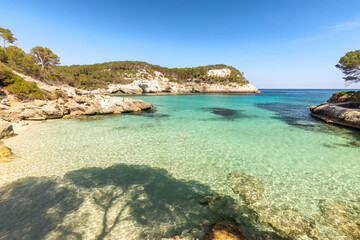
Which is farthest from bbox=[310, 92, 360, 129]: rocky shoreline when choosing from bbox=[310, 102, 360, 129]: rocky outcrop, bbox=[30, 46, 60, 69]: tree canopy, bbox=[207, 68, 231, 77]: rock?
bbox=[207, 68, 231, 77]: rock

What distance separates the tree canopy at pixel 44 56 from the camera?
4183cm

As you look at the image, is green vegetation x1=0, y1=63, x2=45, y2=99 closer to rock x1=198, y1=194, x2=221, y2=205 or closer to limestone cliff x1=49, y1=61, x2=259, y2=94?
rock x1=198, y1=194, x2=221, y2=205

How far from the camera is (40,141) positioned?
9945mm

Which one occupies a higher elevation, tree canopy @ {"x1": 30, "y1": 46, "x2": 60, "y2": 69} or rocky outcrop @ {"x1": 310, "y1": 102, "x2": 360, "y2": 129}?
tree canopy @ {"x1": 30, "y1": 46, "x2": 60, "y2": 69}

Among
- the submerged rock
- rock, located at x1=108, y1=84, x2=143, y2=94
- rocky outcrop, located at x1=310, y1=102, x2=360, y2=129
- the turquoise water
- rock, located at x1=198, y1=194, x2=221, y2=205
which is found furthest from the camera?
rock, located at x1=108, y1=84, x2=143, y2=94

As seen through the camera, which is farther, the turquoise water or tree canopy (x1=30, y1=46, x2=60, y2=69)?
tree canopy (x1=30, y1=46, x2=60, y2=69)

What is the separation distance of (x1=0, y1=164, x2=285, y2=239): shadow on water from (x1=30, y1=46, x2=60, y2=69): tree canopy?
51.9m

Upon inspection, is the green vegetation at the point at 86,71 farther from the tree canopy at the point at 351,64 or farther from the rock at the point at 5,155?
the tree canopy at the point at 351,64

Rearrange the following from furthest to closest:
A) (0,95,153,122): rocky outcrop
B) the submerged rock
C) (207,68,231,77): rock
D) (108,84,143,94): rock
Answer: (207,68,231,77): rock < (108,84,143,94): rock < the submerged rock < (0,95,153,122): rocky outcrop

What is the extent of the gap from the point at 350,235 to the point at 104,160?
31.0 ft

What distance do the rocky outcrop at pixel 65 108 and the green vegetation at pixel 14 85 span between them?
214 centimetres

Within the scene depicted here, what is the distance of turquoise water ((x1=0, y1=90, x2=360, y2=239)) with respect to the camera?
4055mm

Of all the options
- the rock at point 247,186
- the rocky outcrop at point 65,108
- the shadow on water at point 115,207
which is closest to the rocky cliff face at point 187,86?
the rocky outcrop at point 65,108

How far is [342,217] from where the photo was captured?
14.5 ft
